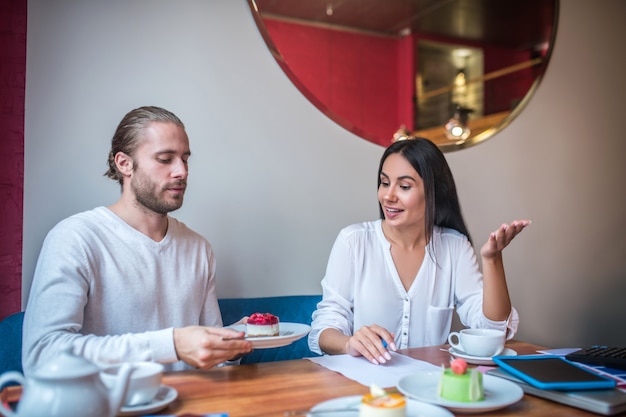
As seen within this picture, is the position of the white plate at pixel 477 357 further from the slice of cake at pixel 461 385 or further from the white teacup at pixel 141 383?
the white teacup at pixel 141 383

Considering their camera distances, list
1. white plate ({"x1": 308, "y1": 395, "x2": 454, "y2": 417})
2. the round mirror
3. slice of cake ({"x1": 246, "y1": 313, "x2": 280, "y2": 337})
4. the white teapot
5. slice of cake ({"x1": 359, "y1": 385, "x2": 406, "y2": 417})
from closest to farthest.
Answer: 1. the white teapot
2. slice of cake ({"x1": 359, "y1": 385, "x2": 406, "y2": 417})
3. white plate ({"x1": 308, "y1": 395, "x2": 454, "y2": 417})
4. slice of cake ({"x1": 246, "y1": 313, "x2": 280, "y2": 337})
5. the round mirror

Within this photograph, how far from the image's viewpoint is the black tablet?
117cm

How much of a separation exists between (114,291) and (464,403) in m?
1.04

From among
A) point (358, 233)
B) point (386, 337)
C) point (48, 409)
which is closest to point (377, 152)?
point (358, 233)

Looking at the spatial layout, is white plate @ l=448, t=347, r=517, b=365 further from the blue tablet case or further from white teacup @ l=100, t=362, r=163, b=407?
white teacup @ l=100, t=362, r=163, b=407

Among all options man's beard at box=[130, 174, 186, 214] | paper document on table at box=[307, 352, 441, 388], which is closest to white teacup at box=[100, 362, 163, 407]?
paper document on table at box=[307, 352, 441, 388]

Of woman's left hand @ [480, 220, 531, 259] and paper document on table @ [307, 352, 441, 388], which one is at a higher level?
woman's left hand @ [480, 220, 531, 259]

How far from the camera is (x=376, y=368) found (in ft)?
4.73

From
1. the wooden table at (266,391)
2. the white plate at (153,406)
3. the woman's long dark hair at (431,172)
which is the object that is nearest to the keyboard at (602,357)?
the wooden table at (266,391)

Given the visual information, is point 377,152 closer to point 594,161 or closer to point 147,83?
point 147,83

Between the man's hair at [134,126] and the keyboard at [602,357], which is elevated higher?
the man's hair at [134,126]

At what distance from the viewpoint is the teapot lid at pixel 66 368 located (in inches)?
32.9

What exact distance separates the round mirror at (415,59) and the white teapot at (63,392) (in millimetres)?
1829

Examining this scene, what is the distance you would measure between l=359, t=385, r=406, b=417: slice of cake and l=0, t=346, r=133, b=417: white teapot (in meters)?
0.41
